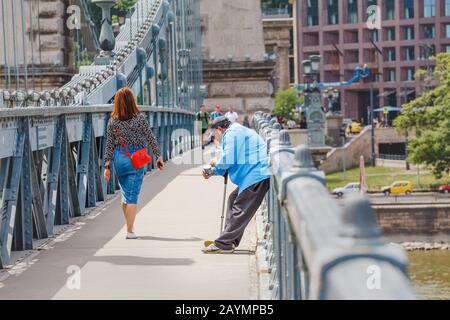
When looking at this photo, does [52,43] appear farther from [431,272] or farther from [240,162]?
[431,272]

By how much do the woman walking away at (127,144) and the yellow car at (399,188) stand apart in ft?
200

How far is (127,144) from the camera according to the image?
10711 millimetres

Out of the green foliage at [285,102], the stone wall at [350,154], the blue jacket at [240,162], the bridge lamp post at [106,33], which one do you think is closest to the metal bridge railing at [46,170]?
the blue jacket at [240,162]

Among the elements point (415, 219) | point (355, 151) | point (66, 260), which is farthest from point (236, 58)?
point (355, 151)

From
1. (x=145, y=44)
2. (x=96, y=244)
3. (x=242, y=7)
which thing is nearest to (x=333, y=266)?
(x=96, y=244)

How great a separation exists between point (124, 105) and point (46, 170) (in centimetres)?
125

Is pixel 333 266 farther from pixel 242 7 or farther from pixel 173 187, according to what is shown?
pixel 242 7

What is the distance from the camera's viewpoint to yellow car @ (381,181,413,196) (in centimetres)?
7181

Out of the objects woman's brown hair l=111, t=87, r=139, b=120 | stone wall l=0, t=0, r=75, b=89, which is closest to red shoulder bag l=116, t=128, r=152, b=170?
woman's brown hair l=111, t=87, r=139, b=120

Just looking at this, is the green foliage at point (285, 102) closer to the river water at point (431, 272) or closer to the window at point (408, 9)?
the river water at point (431, 272)

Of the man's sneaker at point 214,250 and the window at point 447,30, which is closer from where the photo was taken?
the man's sneaker at point 214,250

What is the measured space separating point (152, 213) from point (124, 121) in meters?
2.57

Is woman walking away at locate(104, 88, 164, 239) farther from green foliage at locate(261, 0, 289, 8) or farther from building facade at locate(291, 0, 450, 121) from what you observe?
building facade at locate(291, 0, 450, 121)

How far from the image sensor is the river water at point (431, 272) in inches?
1929
